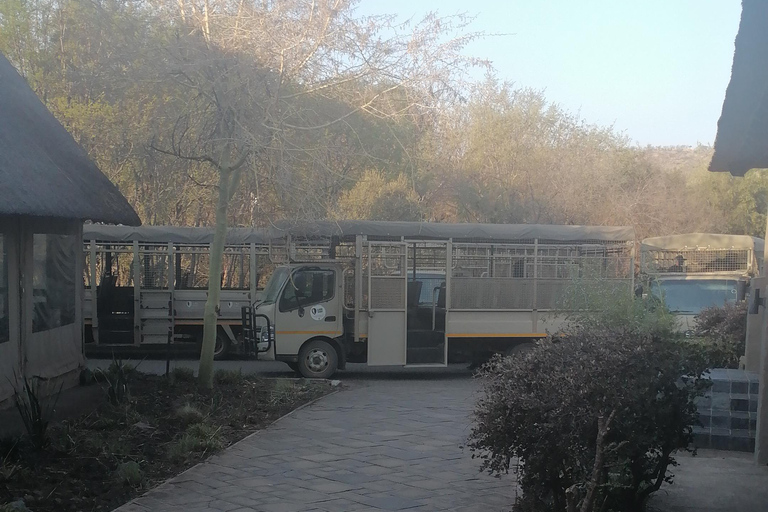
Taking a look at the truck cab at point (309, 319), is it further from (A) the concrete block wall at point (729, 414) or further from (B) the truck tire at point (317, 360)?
(A) the concrete block wall at point (729, 414)

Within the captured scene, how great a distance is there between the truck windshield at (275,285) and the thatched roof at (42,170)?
396cm

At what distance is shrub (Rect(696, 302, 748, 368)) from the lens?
10.4 m

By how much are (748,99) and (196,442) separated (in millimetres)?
6317

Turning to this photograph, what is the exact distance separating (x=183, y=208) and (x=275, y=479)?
15.9 meters

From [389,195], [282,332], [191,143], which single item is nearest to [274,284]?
[282,332]

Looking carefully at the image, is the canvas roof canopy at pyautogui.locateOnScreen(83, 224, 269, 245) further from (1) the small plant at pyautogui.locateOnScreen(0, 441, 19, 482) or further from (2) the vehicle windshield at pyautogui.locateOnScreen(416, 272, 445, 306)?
(1) the small plant at pyautogui.locateOnScreen(0, 441, 19, 482)

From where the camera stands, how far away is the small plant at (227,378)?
12.3m

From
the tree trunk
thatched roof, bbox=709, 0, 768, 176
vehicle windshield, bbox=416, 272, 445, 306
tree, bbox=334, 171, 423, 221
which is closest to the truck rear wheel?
vehicle windshield, bbox=416, 272, 445, 306

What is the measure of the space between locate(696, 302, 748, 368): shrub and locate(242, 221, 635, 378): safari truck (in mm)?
2487

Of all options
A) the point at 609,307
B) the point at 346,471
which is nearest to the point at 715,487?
the point at 346,471

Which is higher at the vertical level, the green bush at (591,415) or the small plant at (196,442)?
the green bush at (591,415)

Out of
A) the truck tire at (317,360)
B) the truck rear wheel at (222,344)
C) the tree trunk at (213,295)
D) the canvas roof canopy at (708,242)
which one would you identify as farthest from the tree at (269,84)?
the canvas roof canopy at (708,242)

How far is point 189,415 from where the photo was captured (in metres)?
9.46

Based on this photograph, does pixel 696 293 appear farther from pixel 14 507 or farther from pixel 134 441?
pixel 14 507
